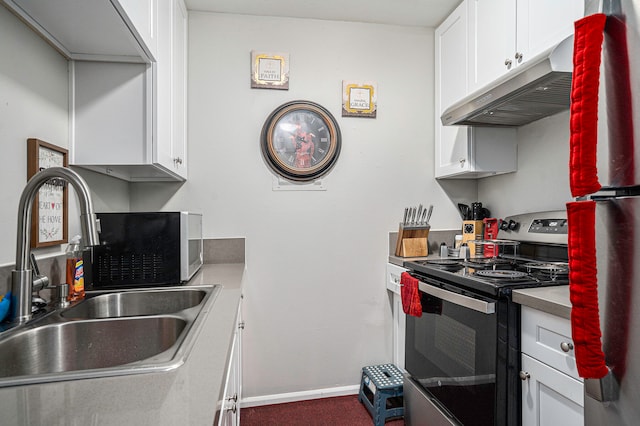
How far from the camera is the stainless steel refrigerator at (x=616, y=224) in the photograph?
673mm

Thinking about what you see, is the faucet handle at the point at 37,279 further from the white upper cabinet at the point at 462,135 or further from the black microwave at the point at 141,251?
the white upper cabinet at the point at 462,135

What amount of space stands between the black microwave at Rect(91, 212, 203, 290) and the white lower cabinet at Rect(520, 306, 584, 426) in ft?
4.67

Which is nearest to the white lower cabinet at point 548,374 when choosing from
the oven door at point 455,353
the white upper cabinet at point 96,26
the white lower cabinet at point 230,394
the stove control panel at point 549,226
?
the oven door at point 455,353

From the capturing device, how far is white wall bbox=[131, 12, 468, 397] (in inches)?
86.1

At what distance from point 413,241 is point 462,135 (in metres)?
0.74

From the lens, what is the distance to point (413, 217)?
2.40 m

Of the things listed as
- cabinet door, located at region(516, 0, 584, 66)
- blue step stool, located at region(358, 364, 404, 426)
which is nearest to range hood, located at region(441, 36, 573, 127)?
cabinet door, located at region(516, 0, 584, 66)

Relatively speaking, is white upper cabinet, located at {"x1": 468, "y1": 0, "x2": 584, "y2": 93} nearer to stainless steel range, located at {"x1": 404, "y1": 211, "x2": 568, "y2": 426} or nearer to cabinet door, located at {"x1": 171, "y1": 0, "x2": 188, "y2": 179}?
stainless steel range, located at {"x1": 404, "y1": 211, "x2": 568, "y2": 426}

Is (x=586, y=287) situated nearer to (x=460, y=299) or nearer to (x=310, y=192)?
(x=460, y=299)

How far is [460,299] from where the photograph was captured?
144cm

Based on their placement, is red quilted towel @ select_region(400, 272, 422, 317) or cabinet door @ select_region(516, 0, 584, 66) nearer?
cabinet door @ select_region(516, 0, 584, 66)

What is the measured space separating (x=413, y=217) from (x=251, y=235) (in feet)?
3.67

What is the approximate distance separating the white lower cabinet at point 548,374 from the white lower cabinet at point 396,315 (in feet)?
3.28

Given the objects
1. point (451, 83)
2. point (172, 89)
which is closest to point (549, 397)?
point (451, 83)
